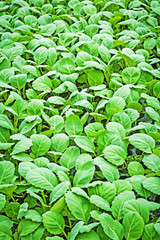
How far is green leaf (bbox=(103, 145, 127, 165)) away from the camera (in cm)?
104

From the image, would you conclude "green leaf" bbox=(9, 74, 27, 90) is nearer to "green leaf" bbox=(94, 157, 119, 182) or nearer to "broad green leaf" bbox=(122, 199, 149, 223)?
"green leaf" bbox=(94, 157, 119, 182)

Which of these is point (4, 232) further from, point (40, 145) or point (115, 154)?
point (115, 154)

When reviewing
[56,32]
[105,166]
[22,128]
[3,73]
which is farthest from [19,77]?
[105,166]

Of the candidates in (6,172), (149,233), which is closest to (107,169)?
(149,233)

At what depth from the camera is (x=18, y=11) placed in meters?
2.14

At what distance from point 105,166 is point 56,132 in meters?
0.33

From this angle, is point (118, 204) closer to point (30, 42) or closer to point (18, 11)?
point (30, 42)

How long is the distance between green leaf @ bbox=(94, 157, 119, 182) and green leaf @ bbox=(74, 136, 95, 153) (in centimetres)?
8

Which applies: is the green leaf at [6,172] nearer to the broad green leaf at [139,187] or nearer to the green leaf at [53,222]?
the green leaf at [53,222]

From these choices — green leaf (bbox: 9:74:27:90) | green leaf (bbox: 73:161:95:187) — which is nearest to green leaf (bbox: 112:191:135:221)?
green leaf (bbox: 73:161:95:187)

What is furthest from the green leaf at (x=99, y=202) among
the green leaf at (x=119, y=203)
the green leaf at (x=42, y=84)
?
the green leaf at (x=42, y=84)

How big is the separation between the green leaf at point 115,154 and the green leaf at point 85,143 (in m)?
0.08

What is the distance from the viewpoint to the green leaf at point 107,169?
100 centimetres

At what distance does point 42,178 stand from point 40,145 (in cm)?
20
